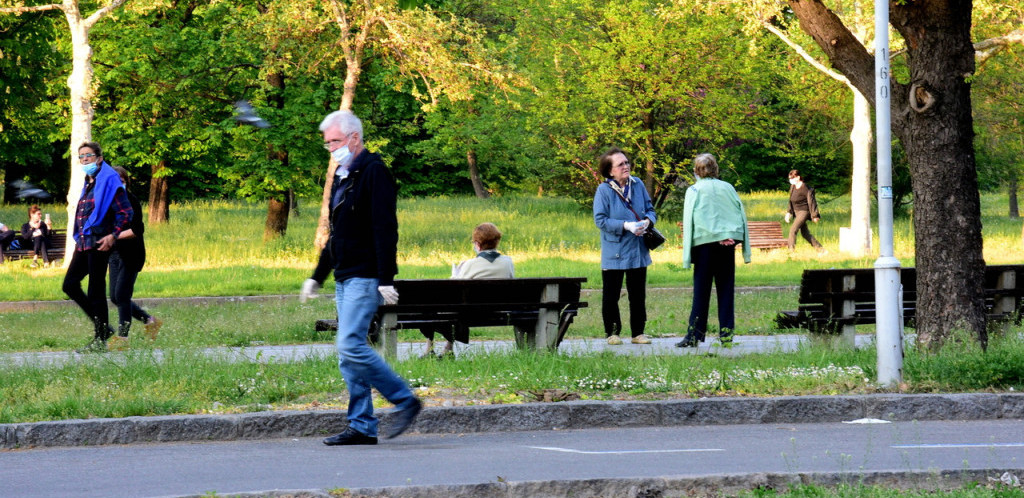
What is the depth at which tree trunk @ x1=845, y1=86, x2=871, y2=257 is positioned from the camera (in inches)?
1062

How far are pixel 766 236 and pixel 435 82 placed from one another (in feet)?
29.0

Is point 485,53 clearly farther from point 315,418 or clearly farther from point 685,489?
point 685,489

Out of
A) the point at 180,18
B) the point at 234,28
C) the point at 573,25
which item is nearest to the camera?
the point at 234,28

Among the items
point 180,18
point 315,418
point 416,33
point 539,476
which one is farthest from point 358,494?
point 180,18

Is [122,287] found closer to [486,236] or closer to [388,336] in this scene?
[388,336]

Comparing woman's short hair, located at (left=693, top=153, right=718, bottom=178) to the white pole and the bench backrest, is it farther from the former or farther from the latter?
the white pole

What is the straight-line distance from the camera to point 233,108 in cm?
3105

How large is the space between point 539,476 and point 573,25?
31873 mm

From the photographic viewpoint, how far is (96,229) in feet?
38.4

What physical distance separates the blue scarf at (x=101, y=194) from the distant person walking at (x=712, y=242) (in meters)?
5.38

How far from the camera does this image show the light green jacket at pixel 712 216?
1122 cm

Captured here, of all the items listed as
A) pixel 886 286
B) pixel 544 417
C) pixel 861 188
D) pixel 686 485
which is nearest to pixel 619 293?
pixel 886 286

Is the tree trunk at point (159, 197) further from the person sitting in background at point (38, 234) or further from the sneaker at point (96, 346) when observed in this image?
the sneaker at point (96, 346)

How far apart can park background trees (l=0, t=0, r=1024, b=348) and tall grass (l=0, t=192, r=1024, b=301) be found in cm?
181
